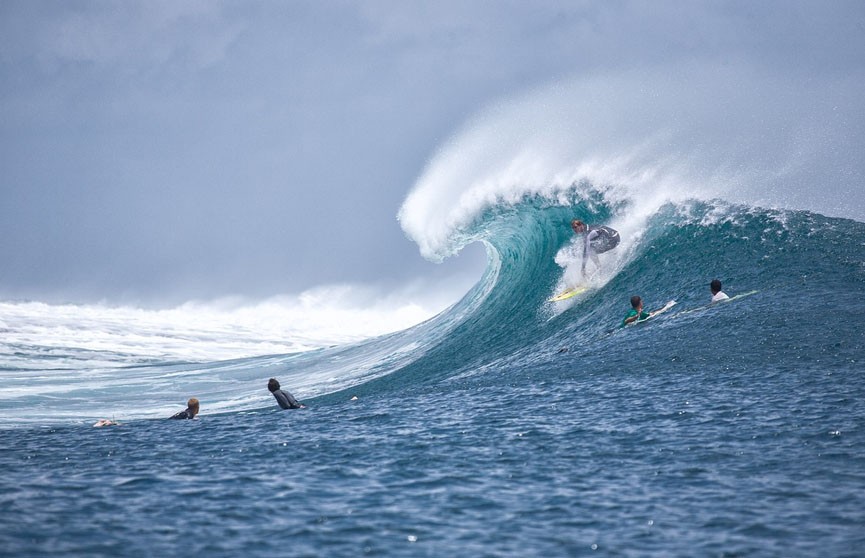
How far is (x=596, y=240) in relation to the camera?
54.3 feet

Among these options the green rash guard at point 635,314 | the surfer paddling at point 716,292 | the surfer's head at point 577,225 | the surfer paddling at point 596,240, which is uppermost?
the surfer's head at point 577,225

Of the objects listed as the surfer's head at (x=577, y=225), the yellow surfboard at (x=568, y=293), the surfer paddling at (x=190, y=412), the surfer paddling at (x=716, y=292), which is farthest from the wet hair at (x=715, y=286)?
the surfer paddling at (x=190, y=412)

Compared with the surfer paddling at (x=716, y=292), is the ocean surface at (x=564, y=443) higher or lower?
lower

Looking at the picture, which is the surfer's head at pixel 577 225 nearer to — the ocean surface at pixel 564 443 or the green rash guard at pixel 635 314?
the ocean surface at pixel 564 443

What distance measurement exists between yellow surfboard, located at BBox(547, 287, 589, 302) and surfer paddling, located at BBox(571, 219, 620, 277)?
0.43 meters

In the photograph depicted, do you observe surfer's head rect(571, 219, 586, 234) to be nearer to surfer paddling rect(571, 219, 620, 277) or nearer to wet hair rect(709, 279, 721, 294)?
surfer paddling rect(571, 219, 620, 277)

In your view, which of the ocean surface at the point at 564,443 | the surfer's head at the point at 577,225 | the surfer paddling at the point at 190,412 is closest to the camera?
the ocean surface at the point at 564,443

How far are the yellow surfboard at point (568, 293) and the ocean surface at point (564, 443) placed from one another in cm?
29

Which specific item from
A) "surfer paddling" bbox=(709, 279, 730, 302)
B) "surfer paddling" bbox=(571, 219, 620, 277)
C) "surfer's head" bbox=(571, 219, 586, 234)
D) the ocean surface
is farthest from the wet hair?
"surfer's head" bbox=(571, 219, 586, 234)

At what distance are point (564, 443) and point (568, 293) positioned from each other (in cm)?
894

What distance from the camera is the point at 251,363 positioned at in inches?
939

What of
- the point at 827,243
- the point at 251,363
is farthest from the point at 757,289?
the point at 251,363

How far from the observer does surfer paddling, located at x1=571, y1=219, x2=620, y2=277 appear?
54.3 ft

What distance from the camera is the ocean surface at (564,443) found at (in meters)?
5.57
